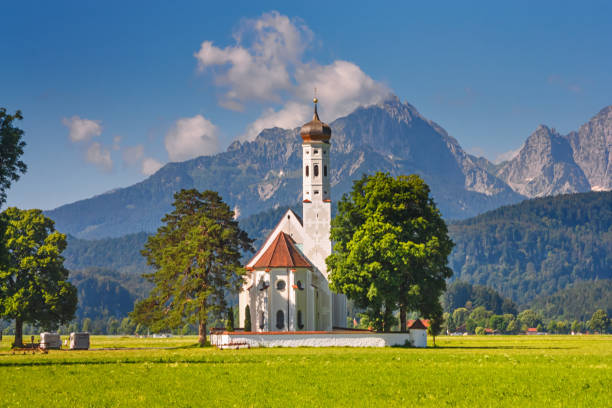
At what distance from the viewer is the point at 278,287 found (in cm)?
8869

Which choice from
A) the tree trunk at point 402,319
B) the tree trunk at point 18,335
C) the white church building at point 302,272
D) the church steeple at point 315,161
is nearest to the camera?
the tree trunk at point 402,319

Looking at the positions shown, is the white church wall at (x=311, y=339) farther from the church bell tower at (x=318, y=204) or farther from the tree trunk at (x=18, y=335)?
the tree trunk at (x=18, y=335)

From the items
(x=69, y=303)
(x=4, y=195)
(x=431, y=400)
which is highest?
(x=4, y=195)

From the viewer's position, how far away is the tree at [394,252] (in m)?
71.9

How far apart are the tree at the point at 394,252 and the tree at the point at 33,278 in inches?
1044

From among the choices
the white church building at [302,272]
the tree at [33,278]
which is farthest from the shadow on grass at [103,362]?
the tree at [33,278]

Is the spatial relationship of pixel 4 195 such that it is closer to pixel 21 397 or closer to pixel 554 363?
pixel 21 397

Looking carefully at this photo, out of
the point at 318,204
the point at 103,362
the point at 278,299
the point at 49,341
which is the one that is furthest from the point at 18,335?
the point at 103,362

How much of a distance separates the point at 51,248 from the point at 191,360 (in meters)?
35.9

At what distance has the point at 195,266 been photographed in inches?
3295

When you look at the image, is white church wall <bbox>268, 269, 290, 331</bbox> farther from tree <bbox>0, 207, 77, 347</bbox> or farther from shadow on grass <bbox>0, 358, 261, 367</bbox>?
shadow on grass <bbox>0, 358, 261, 367</bbox>

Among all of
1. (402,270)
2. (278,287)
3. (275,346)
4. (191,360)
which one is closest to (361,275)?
(402,270)

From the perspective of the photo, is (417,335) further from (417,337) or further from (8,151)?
(8,151)

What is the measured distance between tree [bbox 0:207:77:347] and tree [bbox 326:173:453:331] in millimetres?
26505
